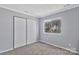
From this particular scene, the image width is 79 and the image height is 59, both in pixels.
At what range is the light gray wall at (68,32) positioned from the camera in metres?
1.90

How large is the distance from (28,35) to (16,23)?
448mm

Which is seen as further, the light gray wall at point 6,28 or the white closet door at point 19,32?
the light gray wall at point 6,28

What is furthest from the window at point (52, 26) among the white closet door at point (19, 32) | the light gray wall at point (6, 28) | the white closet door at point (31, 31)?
the white closet door at point (19, 32)

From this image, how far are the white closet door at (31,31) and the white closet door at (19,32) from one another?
114mm

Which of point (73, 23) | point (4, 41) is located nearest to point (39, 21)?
point (73, 23)

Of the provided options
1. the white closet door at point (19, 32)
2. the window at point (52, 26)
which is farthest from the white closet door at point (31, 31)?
the window at point (52, 26)

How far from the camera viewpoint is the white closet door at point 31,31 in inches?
74.0

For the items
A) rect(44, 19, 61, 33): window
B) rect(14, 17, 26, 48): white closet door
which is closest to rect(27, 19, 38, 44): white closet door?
rect(14, 17, 26, 48): white closet door

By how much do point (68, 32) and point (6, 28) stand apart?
5.99 feet

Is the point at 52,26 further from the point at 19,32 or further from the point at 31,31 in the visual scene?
the point at 19,32

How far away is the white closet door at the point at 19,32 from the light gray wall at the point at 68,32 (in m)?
0.48

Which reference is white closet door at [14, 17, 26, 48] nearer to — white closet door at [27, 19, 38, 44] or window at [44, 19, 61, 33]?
white closet door at [27, 19, 38, 44]

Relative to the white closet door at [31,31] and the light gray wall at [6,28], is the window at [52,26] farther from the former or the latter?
the light gray wall at [6,28]

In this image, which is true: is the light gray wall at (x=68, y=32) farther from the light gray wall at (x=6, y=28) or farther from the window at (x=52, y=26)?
the light gray wall at (x=6, y=28)
